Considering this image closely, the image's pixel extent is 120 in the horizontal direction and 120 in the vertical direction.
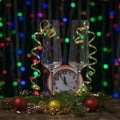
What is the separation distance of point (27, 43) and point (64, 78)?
103cm

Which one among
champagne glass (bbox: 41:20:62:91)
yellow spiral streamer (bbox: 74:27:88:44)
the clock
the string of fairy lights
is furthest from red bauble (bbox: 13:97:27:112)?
the string of fairy lights

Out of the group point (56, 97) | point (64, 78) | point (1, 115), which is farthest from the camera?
point (64, 78)

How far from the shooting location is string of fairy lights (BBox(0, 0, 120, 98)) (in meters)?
3.23

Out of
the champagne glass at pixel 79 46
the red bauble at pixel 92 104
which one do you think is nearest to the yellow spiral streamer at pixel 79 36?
the champagne glass at pixel 79 46

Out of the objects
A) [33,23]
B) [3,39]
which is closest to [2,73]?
[3,39]

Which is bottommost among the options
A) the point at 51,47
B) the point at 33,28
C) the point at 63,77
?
the point at 63,77

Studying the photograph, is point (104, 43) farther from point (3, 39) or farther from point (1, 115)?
point (1, 115)

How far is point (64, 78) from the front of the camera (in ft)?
7.58

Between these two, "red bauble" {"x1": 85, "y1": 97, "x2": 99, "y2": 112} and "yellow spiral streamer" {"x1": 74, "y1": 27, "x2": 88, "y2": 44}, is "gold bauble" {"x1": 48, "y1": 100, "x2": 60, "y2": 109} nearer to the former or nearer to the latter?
"red bauble" {"x1": 85, "y1": 97, "x2": 99, "y2": 112}

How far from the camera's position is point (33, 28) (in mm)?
3240

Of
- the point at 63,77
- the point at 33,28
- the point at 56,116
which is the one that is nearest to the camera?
the point at 56,116

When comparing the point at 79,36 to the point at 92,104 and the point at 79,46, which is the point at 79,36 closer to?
the point at 79,46

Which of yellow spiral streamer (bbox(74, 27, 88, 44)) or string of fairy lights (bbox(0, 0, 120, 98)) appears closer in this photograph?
yellow spiral streamer (bbox(74, 27, 88, 44))

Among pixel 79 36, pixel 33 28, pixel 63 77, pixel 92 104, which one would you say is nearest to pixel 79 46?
pixel 79 36
